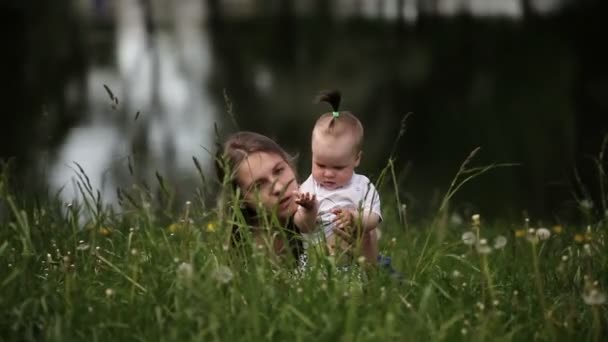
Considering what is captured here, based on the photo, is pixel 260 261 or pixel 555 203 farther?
pixel 555 203

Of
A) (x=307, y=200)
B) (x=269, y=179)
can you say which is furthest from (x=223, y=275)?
(x=269, y=179)

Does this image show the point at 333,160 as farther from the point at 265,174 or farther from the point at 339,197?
the point at 265,174

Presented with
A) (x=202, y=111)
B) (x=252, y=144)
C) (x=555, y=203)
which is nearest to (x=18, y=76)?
(x=202, y=111)

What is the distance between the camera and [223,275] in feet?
11.1

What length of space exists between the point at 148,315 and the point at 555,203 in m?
6.62

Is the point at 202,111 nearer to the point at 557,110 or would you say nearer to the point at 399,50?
the point at 557,110

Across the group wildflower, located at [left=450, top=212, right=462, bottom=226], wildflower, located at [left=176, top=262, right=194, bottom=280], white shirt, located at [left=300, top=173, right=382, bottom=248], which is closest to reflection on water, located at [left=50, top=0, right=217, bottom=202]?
white shirt, located at [left=300, top=173, right=382, bottom=248]

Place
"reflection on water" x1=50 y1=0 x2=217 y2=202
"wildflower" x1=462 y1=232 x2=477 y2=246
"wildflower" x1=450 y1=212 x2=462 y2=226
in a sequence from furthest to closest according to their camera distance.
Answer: "reflection on water" x1=50 y1=0 x2=217 y2=202, "wildflower" x1=450 y1=212 x2=462 y2=226, "wildflower" x1=462 y1=232 x2=477 y2=246

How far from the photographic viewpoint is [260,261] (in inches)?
141

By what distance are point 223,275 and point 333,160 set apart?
822mm

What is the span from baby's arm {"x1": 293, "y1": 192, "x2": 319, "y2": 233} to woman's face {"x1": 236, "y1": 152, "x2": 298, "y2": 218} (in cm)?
23

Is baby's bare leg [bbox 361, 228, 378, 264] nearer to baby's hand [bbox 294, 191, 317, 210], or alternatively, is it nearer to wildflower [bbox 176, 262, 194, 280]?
baby's hand [bbox 294, 191, 317, 210]

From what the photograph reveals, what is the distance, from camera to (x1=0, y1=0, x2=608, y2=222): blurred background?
36.7ft

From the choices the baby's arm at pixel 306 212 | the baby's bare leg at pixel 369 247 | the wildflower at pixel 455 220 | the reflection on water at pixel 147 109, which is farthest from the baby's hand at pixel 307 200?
the wildflower at pixel 455 220
